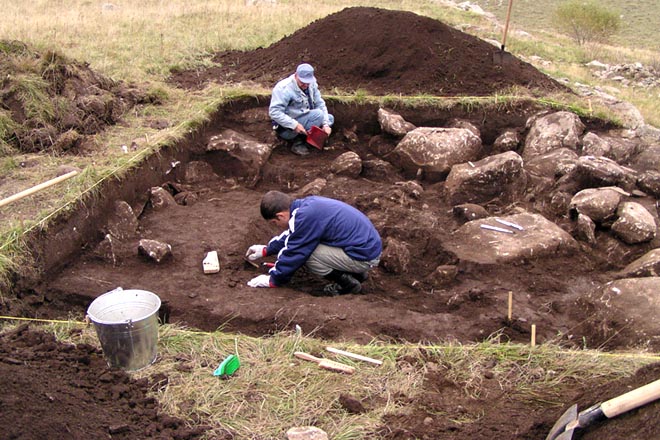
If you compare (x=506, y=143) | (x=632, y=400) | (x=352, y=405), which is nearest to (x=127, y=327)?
(x=352, y=405)

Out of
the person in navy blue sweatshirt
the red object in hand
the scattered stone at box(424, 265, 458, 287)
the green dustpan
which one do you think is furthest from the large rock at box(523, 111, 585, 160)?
the green dustpan

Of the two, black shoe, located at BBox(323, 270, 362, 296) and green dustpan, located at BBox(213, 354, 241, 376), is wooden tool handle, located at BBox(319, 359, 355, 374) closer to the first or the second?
green dustpan, located at BBox(213, 354, 241, 376)

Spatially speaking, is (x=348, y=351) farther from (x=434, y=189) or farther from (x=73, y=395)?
(x=434, y=189)

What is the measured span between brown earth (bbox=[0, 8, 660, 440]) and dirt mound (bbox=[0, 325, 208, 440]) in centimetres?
1

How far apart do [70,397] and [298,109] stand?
5695 millimetres

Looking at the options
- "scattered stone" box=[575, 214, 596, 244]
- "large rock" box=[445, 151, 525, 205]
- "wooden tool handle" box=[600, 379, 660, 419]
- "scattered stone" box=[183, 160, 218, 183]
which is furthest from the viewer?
"scattered stone" box=[183, 160, 218, 183]

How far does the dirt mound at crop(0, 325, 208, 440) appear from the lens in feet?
9.95

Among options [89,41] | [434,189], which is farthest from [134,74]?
[434,189]

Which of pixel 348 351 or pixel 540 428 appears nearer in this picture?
pixel 540 428

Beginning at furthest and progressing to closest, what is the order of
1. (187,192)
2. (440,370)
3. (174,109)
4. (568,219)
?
(174,109), (187,192), (568,219), (440,370)

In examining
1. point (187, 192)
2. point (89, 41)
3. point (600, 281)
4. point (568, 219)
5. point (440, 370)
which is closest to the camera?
point (440, 370)

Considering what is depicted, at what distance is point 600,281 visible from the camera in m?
5.45

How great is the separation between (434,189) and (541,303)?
2.71 metres

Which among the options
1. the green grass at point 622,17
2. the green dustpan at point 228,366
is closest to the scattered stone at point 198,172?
the green dustpan at point 228,366
